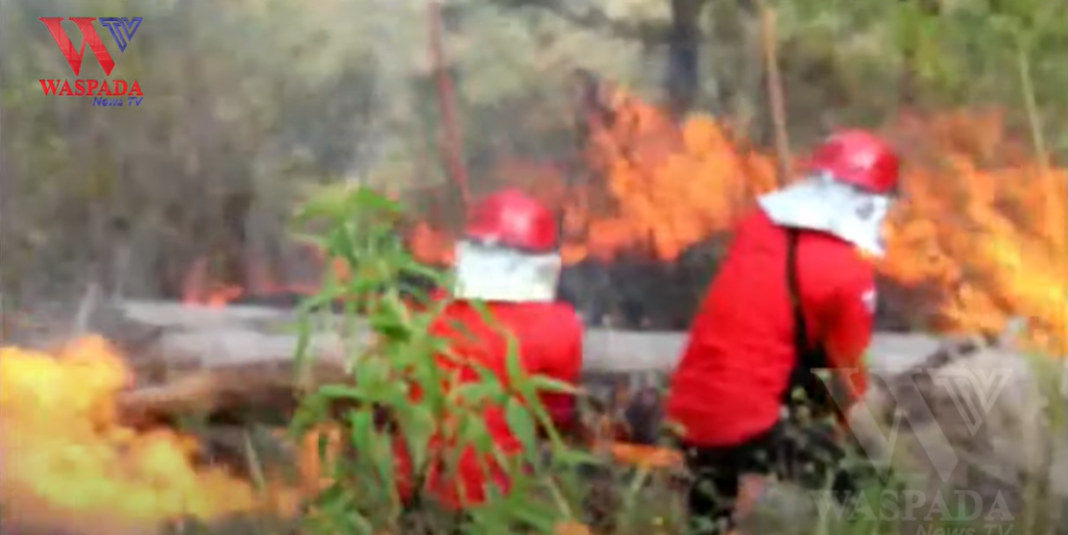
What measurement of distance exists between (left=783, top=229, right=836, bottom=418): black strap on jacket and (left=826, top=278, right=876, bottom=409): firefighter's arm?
14 millimetres

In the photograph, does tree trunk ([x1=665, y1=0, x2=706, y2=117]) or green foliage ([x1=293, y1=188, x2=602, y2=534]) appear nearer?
green foliage ([x1=293, y1=188, x2=602, y2=534])

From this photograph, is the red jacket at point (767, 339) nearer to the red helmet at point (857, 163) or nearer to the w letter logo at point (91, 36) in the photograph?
the red helmet at point (857, 163)

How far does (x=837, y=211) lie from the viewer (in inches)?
46.1

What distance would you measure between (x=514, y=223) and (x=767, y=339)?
26cm

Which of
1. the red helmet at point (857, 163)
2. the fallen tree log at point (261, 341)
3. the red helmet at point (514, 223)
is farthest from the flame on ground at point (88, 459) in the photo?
the red helmet at point (857, 163)

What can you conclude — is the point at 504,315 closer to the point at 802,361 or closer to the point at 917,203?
the point at 802,361

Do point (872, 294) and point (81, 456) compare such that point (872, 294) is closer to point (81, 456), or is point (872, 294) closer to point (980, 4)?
point (980, 4)

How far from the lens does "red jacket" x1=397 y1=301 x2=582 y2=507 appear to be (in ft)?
3.63

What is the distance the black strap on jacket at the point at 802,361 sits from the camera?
1.17 meters

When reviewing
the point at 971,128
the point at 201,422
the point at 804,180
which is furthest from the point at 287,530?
the point at 971,128

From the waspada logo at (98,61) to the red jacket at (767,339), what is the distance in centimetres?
58

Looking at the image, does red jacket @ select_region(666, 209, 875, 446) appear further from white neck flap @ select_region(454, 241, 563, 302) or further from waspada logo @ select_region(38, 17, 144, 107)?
waspada logo @ select_region(38, 17, 144, 107)

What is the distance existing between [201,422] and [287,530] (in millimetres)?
128

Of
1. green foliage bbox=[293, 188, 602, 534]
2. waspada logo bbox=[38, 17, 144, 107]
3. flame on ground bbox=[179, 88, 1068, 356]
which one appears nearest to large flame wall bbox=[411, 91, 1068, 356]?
flame on ground bbox=[179, 88, 1068, 356]
